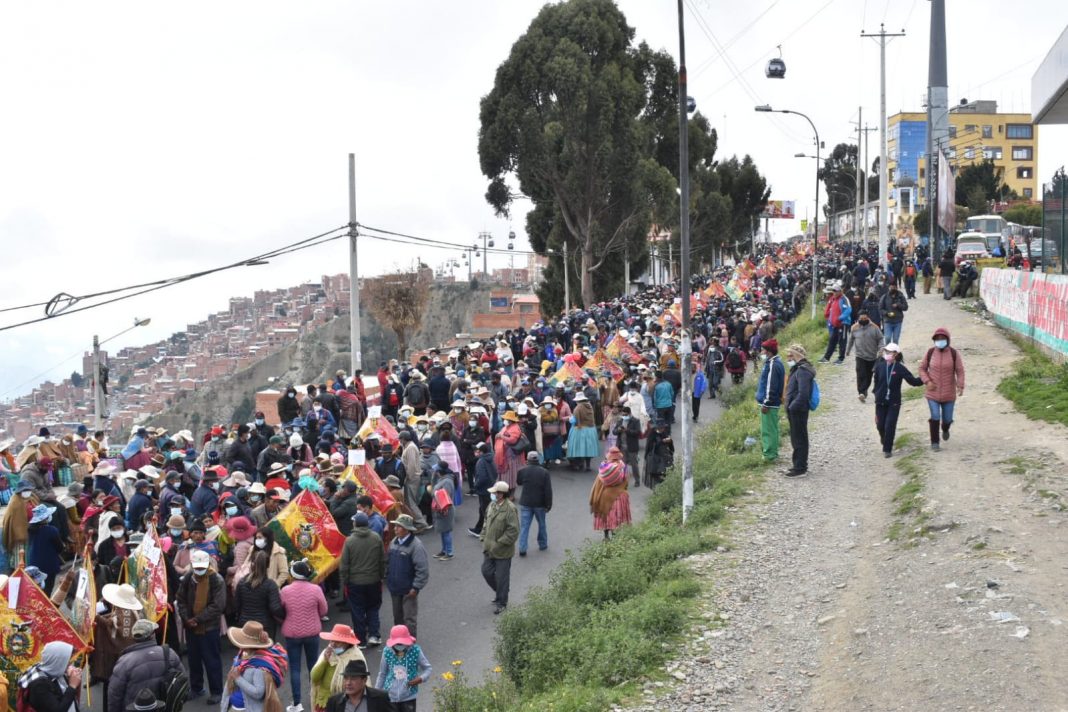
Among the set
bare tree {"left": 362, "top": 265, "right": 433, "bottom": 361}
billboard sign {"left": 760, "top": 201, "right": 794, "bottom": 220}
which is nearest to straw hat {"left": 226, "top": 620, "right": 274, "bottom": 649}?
bare tree {"left": 362, "top": 265, "right": 433, "bottom": 361}

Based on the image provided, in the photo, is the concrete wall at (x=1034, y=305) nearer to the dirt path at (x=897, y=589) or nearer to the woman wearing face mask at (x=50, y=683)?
the dirt path at (x=897, y=589)

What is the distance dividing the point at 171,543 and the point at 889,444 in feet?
32.0

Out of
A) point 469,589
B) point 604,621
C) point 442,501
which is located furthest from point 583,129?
point 604,621

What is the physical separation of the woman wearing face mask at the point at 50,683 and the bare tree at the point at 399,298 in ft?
165

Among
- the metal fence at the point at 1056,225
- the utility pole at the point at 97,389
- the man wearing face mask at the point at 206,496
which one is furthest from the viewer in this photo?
the utility pole at the point at 97,389

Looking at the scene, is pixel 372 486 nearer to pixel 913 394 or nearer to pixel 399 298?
pixel 913 394

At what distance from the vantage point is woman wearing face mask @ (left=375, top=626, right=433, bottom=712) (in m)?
8.51

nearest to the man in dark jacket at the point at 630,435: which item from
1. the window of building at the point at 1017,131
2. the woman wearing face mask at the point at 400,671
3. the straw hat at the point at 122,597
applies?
the straw hat at the point at 122,597

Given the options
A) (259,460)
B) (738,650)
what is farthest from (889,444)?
(259,460)

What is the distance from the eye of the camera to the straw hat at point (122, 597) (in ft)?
32.3

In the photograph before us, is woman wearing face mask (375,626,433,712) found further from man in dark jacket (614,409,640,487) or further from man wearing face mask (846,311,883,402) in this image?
man wearing face mask (846,311,883,402)

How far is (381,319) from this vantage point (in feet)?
217

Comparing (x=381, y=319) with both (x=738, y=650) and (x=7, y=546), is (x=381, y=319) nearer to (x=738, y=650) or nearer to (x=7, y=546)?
(x=7, y=546)

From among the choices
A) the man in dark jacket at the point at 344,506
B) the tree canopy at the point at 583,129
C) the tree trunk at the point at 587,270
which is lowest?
the man in dark jacket at the point at 344,506
